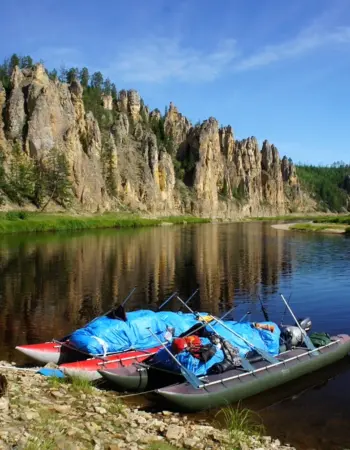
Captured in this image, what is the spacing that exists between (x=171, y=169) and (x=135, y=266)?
123 meters

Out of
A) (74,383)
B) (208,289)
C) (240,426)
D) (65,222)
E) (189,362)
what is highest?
(65,222)

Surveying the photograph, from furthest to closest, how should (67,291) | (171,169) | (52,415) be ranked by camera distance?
(171,169)
(67,291)
(52,415)

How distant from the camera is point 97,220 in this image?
102 m

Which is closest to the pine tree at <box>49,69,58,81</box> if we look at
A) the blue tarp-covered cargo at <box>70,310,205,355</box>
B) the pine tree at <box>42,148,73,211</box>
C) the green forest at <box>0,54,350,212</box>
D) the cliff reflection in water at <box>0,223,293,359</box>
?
the green forest at <box>0,54,350,212</box>

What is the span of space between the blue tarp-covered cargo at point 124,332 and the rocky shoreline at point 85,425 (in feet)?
8.84

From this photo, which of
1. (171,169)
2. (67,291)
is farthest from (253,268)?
(171,169)

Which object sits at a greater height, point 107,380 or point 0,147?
point 0,147

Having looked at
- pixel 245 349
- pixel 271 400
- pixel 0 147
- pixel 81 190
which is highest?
pixel 0 147

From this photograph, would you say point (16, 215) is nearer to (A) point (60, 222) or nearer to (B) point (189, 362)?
(A) point (60, 222)

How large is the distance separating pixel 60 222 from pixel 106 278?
55.7 metres

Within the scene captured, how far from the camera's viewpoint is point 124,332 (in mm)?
17562

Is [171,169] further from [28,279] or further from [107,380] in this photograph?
[107,380]

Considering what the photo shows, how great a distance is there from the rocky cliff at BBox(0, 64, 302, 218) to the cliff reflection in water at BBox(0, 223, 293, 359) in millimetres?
47035

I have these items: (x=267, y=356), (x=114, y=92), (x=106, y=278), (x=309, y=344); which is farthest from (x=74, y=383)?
(x=114, y=92)
